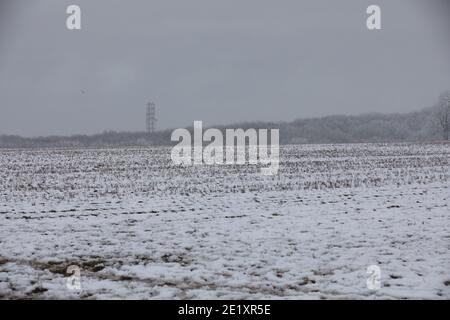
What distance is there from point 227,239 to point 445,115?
93.0 metres

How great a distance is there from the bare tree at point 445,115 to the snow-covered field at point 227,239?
77.1 meters

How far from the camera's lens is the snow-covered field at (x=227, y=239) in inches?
272

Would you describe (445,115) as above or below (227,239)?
above

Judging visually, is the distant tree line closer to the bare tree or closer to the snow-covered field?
the bare tree

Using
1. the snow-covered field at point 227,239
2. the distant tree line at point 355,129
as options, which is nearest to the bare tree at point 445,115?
the distant tree line at point 355,129

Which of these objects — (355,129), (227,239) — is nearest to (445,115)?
(355,129)

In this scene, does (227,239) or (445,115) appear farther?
(445,115)

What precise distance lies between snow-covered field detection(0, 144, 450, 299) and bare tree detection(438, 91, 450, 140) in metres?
77.1

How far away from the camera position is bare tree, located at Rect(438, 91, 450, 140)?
8712cm

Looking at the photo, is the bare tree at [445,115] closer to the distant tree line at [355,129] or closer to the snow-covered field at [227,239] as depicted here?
the distant tree line at [355,129]

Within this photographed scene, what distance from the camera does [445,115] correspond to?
8938cm

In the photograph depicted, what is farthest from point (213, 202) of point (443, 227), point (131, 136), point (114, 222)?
point (131, 136)

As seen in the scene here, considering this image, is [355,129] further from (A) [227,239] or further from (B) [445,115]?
(A) [227,239]
